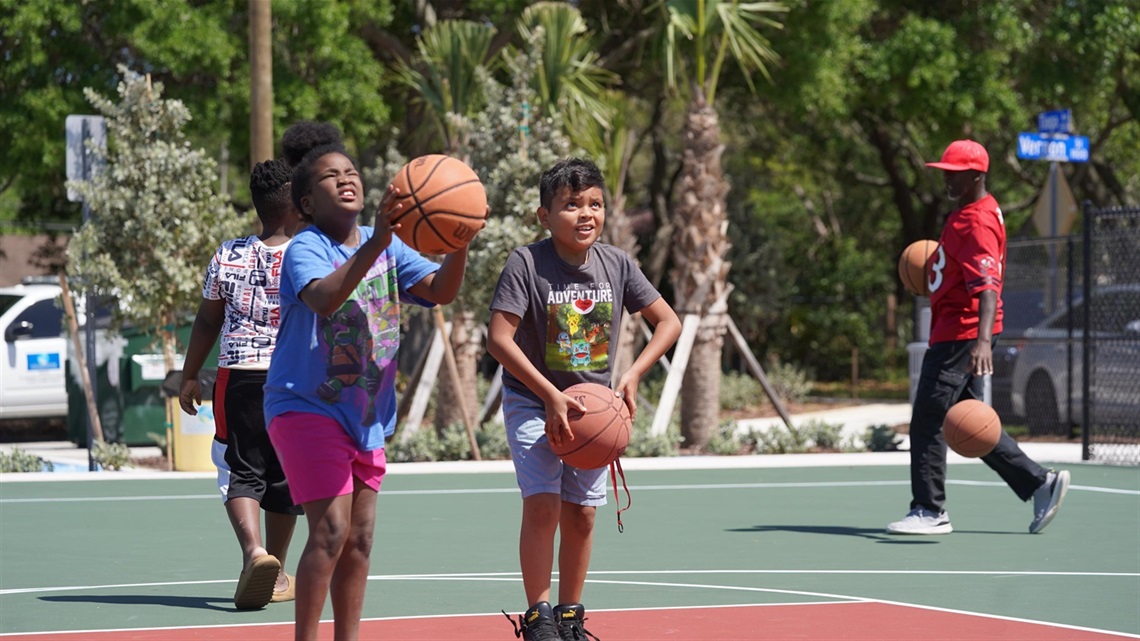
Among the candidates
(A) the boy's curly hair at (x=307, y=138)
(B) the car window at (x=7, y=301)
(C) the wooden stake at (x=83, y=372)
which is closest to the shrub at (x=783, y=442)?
(C) the wooden stake at (x=83, y=372)

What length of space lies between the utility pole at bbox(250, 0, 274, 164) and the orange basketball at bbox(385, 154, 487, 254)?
9.80m

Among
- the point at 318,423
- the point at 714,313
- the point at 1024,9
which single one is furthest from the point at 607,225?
the point at 318,423

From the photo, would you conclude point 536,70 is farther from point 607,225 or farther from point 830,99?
point 830,99

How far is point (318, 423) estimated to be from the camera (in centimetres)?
508

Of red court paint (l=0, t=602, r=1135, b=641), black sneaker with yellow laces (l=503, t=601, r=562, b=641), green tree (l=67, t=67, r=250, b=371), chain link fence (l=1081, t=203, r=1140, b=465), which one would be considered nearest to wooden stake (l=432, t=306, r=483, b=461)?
green tree (l=67, t=67, r=250, b=371)

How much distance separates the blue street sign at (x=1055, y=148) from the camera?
701 inches

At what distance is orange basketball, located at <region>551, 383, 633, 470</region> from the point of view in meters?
5.89

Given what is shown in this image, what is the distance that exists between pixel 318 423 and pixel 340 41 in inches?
613

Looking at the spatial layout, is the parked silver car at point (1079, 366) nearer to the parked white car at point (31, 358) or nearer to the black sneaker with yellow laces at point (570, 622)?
the black sneaker with yellow laces at point (570, 622)

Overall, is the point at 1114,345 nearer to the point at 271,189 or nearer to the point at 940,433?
the point at 940,433

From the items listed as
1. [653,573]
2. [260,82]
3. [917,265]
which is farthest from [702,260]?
[653,573]

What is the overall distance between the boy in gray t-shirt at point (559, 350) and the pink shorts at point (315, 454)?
1.03 metres

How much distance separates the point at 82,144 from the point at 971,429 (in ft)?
28.4

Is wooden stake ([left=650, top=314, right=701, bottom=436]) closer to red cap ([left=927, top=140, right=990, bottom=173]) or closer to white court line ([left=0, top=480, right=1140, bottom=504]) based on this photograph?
white court line ([left=0, top=480, right=1140, bottom=504])
